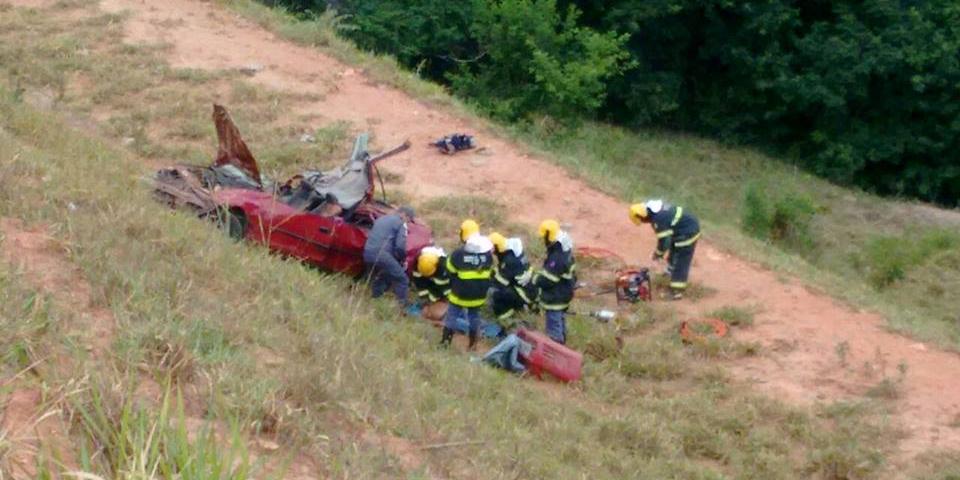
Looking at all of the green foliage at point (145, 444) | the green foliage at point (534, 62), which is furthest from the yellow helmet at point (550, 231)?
the green foliage at point (534, 62)

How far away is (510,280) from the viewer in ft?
36.8

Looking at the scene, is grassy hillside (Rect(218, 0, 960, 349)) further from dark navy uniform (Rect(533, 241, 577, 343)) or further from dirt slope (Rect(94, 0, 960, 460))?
dark navy uniform (Rect(533, 241, 577, 343))

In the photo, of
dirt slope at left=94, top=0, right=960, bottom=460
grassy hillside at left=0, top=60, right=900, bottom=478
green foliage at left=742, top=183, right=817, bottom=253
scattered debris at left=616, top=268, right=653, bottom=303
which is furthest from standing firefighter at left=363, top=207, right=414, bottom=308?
green foliage at left=742, top=183, right=817, bottom=253

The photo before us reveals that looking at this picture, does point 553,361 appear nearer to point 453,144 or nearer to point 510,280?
point 510,280

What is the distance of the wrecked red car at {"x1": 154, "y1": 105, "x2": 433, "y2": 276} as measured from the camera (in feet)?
36.0

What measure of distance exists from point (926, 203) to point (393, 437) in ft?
75.7

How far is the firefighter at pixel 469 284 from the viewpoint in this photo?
34.3 ft

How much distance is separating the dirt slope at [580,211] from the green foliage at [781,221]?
3782 millimetres

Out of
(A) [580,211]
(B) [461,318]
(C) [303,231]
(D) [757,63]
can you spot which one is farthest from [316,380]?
(D) [757,63]

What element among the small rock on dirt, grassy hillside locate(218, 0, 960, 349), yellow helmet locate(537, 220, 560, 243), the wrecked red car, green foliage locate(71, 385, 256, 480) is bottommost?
grassy hillside locate(218, 0, 960, 349)

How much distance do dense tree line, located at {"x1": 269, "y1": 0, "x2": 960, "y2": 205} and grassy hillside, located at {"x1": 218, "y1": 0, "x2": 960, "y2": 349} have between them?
4.39 ft

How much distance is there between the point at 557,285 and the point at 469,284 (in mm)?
784

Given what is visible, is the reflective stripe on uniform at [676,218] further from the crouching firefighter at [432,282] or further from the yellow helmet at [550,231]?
the crouching firefighter at [432,282]

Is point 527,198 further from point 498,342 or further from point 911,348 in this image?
point 911,348
